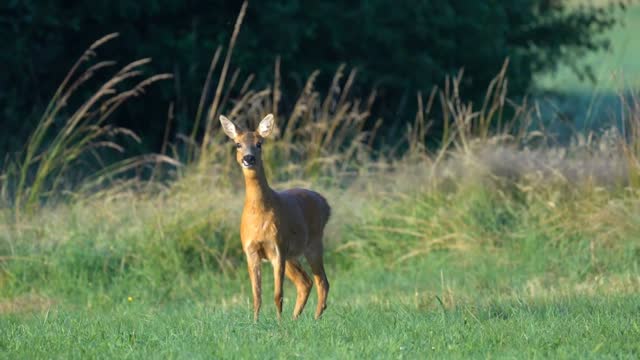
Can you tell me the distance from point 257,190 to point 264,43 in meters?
9.94

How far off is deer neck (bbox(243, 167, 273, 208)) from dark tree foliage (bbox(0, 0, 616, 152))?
902 centimetres

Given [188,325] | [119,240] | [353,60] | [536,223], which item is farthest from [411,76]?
[188,325]

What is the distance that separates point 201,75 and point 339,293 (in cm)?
760

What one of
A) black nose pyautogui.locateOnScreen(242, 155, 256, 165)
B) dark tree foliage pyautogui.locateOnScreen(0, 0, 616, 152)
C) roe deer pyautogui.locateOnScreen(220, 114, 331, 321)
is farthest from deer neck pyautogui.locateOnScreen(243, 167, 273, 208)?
dark tree foliage pyautogui.locateOnScreen(0, 0, 616, 152)

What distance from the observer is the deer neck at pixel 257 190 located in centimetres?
905

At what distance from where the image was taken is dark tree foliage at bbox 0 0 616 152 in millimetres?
18156

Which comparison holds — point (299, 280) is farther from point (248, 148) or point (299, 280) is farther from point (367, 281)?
point (367, 281)

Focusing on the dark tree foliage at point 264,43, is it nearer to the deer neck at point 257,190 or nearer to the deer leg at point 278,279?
the deer neck at point 257,190

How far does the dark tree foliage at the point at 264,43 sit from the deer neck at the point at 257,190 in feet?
29.6

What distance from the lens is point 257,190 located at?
29.8 feet

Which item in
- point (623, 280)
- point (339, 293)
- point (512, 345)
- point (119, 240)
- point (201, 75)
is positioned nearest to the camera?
point (512, 345)

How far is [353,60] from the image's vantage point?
19641 millimetres

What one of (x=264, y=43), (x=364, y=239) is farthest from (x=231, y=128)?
(x=264, y=43)

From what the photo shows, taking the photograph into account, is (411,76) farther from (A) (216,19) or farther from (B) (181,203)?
(B) (181,203)
